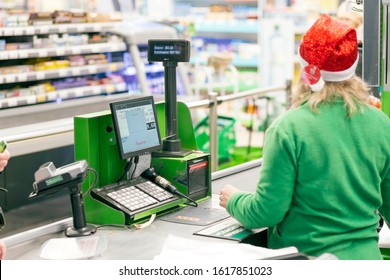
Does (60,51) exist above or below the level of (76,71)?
above

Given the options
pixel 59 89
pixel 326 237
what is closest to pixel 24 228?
pixel 59 89

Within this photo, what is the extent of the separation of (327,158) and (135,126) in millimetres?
957

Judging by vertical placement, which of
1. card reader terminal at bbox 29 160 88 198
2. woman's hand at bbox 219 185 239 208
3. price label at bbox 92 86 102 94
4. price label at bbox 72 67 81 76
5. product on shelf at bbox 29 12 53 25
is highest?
product on shelf at bbox 29 12 53 25

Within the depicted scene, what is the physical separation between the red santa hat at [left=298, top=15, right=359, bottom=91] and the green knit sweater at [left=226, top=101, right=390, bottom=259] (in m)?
0.10

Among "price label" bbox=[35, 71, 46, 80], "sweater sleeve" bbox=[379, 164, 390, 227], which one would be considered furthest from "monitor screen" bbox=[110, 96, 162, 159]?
"price label" bbox=[35, 71, 46, 80]

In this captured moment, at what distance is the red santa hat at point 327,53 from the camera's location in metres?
2.41

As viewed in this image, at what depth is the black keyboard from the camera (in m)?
2.87

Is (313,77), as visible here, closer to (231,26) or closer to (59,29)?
(59,29)

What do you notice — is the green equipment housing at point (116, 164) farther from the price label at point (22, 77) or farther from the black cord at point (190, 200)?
the price label at point (22, 77)

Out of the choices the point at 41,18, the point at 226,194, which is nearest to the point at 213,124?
the point at 41,18

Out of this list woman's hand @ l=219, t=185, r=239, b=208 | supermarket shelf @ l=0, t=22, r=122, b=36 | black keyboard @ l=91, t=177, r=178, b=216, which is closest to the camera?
woman's hand @ l=219, t=185, r=239, b=208

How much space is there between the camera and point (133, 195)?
2.97m

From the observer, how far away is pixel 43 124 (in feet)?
19.3

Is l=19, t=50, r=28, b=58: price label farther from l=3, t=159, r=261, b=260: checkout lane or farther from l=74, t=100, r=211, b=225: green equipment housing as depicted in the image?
l=3, t=159, r=261, b=260: checkout lane
